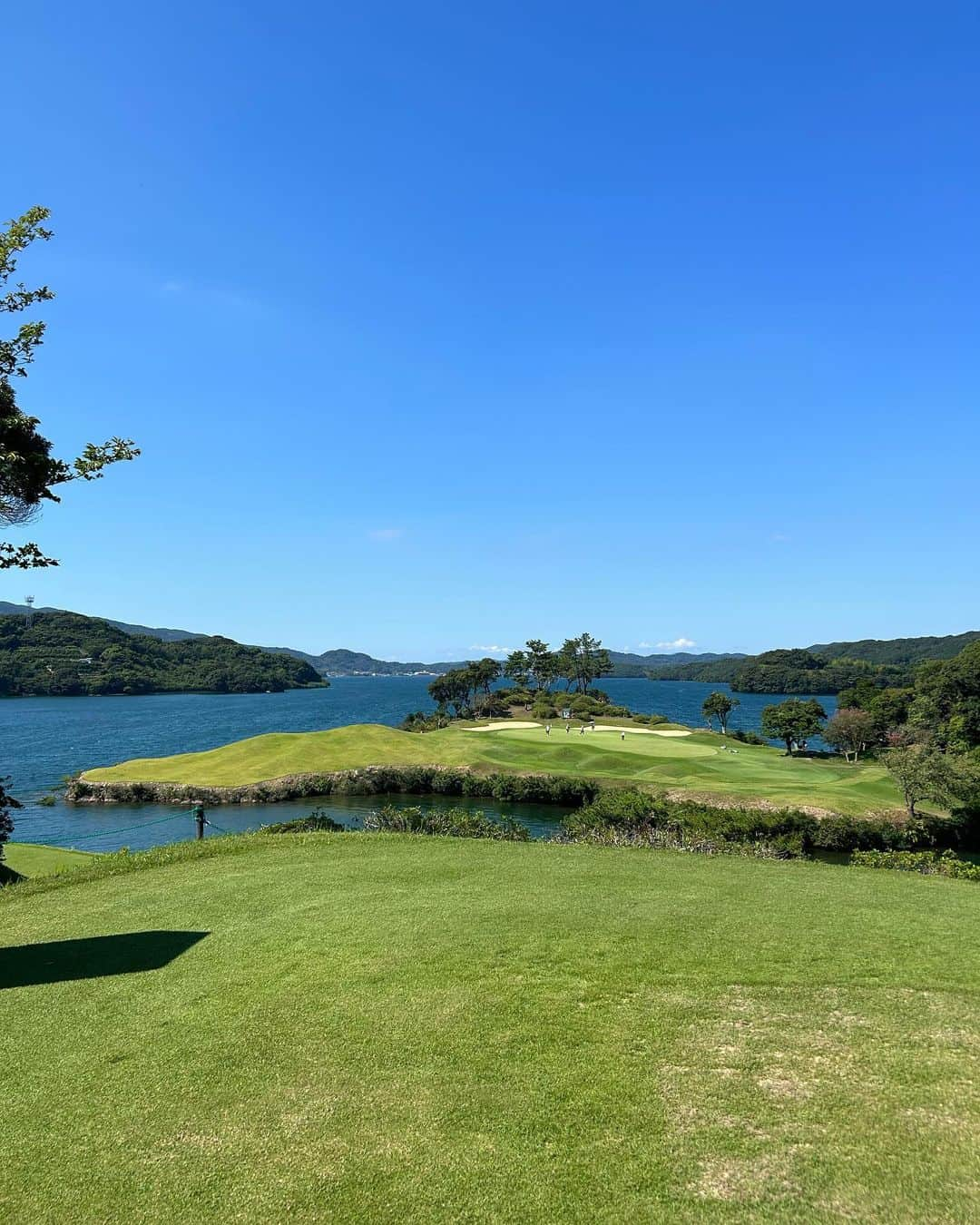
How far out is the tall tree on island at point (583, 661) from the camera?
128125 millimetres

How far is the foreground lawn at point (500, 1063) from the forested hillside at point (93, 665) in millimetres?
141675

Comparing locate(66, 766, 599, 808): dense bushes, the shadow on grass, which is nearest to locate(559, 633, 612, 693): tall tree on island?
locate(66, 766, 599, 808): dense bushes

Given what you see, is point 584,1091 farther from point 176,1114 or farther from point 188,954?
point 188,954

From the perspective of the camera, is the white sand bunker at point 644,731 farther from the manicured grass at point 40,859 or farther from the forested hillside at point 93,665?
the forested hillside at point 93,665

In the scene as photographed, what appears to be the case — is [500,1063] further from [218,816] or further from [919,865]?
[218,816]

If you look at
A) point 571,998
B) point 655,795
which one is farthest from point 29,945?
point 655,795

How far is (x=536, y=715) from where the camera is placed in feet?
308

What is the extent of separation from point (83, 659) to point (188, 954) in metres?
162

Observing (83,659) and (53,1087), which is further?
(83,659)

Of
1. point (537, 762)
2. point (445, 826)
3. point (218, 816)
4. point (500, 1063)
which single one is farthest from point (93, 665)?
point (500, 1063)

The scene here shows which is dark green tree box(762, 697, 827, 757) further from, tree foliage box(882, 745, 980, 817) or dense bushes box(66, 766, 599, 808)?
tree foliage box(882, 745, 980, 817)

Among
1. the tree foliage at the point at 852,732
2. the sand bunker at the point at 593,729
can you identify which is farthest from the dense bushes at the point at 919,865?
the tree foliage at the point at 852,732

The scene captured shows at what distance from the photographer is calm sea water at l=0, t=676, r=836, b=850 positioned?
3725cm

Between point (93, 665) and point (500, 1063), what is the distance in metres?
174
